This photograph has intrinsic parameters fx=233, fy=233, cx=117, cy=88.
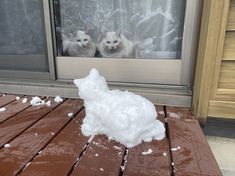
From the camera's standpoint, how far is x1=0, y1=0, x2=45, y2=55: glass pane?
1362 mm

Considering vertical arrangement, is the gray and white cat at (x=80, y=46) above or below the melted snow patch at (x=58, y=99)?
above

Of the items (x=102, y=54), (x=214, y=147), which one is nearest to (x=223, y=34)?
(x=214, y=147)

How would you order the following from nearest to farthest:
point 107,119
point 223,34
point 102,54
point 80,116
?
point 107,119
point 223,34
point 80,116
point 102,54

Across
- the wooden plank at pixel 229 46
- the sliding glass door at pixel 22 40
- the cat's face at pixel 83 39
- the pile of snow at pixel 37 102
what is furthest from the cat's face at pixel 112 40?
the wooden plank at pixel 229 46

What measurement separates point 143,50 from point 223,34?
1.55 ft

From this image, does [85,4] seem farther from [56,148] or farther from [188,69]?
[56,148]

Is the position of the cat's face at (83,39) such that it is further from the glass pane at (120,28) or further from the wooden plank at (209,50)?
the wooden plank at (209,50)

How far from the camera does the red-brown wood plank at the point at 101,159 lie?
0.71m

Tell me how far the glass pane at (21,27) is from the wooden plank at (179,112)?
2.68ft

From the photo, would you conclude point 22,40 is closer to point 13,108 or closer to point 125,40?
point 13,108

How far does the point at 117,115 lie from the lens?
807mm

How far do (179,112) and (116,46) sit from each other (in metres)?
0.52

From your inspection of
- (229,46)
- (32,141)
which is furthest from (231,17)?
(32,141)

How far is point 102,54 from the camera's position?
137cm
